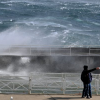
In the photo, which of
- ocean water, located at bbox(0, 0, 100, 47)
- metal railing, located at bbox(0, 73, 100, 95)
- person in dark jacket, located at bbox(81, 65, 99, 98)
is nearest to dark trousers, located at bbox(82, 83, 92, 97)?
person in dark jacket, located at bbox(81, 65, 99, 98)

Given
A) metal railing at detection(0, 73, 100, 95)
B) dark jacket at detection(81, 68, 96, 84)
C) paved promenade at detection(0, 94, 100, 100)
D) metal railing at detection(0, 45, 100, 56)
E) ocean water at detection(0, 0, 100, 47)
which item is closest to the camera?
dark jacket at detection(81, 68, 96, 84)

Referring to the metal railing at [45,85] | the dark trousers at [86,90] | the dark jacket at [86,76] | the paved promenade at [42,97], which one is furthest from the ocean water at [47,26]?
the dark jacket at [86,76]

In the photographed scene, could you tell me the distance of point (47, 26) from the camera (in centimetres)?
5281

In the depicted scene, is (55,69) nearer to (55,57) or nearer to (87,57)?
(55,57)

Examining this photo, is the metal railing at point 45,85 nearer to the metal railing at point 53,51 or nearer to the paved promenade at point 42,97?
the paved promenade at point 42,97

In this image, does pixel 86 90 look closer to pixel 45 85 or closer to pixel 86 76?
pixel 86 76

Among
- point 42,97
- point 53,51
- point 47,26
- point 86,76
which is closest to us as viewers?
point 86,76

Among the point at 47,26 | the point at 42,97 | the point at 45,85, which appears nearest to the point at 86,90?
the point at 42,97

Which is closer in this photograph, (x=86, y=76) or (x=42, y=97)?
(x=86, y=76)

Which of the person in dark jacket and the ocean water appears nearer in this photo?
the person in dark jacket

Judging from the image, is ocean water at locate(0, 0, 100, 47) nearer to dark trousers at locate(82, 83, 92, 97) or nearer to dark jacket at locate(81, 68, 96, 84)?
dark trousers at locate(82, 83, 92, 97)

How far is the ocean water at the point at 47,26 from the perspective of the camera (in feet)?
145

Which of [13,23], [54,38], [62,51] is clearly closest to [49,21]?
[13,23]

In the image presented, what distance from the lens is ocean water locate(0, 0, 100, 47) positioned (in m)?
44.2
